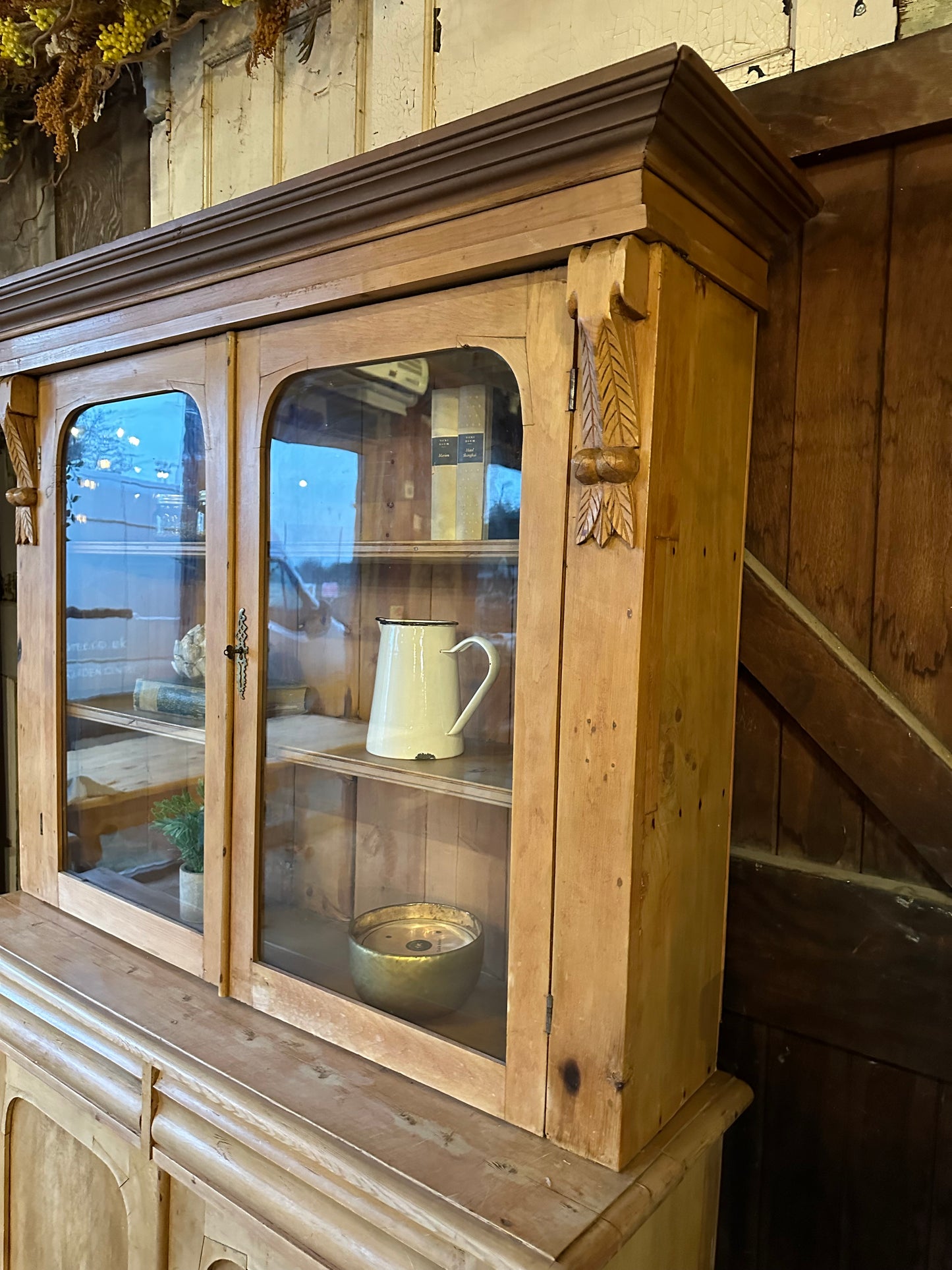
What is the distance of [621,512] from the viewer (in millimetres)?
751

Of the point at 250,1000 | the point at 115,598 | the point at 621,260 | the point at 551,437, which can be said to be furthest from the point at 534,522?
the point at 115,598

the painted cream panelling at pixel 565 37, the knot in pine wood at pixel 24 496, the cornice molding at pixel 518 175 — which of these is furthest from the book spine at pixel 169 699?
the painted cream panelling at pixel 565 37

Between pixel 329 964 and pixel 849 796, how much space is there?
0.66 metres

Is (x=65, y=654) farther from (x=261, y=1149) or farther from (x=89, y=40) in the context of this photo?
(x=89, y=40)

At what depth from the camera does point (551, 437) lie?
0.80 metres

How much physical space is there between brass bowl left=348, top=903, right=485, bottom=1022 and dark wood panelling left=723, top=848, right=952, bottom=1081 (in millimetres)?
339

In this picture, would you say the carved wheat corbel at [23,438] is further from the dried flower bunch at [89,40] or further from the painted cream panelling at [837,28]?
the painted cream panelling at [837,28]

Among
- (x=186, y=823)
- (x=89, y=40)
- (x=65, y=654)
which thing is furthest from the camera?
(x=89, y=40)

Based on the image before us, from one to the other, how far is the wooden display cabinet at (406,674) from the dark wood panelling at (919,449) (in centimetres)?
14

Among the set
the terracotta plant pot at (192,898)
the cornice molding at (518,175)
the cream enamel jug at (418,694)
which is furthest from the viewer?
the terracotta plant pot at (192,898)

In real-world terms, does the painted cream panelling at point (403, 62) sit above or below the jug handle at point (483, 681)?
above

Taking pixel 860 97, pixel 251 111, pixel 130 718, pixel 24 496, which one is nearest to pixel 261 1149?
pixel 130 718

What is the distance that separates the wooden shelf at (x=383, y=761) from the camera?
0.92 metres

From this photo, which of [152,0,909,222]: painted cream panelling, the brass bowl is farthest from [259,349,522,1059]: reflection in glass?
[152,0,909,222]: painted cream panelling
